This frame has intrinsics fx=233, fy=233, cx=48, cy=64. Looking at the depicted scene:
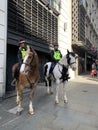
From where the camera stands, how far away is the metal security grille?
→ 1109cm

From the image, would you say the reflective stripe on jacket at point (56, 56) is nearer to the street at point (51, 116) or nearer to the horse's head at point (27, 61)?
the street at point (51, 116)

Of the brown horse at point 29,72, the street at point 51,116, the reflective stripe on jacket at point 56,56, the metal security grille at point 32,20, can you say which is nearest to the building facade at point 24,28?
the metal security grille at point 32,20

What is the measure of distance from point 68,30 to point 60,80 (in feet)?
39.5

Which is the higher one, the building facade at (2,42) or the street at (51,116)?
the building facade at (2,42)

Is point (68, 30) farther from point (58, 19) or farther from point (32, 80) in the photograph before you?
point (32, 80)

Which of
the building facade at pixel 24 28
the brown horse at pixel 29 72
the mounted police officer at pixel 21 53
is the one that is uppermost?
the building facade at pixel 24 28

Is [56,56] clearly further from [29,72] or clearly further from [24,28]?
[24,28]

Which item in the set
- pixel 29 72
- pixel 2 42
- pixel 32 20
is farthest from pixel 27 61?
pixel 32 20

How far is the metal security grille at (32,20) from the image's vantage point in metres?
11.1

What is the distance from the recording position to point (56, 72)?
30.7 feet

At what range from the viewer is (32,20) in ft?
43.6

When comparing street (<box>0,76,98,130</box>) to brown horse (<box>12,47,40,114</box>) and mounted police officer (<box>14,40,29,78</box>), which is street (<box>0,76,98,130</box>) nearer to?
brown horse (<box>12,47,40,114</box>)

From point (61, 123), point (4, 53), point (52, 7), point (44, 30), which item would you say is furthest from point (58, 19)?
point (61, 123)

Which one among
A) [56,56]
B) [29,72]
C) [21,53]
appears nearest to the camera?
[29,72]
